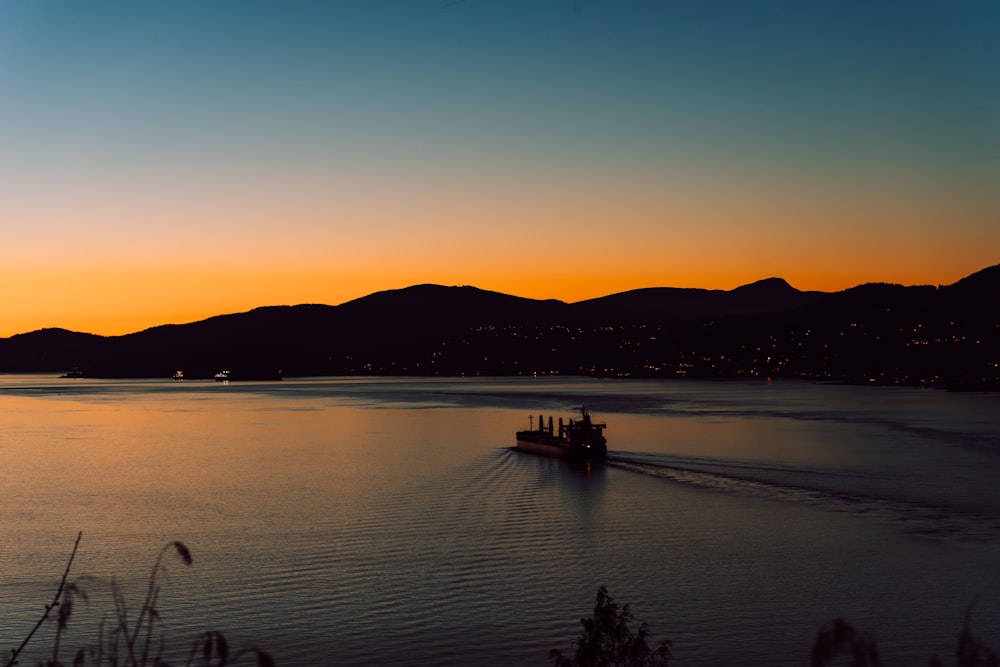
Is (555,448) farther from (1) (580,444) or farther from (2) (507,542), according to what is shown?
(2) (507,542)

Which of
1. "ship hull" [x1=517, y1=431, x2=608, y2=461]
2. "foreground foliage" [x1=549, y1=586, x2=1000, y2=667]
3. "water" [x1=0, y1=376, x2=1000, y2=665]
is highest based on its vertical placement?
"foreground foliage" [x1=549, y1=586, x2=1000, y2=667]

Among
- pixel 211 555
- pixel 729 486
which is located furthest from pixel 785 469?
pixel 211 555

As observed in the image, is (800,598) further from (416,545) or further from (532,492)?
(532,492)

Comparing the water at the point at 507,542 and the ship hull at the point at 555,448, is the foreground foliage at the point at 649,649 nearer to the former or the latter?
the water at the point at 507,542

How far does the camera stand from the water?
25984 millimetres

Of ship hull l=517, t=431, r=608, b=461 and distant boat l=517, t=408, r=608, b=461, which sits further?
distant boat l=517, t=408, r=608, b=461

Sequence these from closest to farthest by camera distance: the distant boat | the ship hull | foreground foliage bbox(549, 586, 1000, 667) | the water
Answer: foreground foliage bbox(549, 586, 1000, 667), the water, the ship hull, the distant boat

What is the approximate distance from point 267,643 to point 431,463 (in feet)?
150

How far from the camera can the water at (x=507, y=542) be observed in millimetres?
25984

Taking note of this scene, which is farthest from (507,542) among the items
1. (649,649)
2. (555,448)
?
(555,448)

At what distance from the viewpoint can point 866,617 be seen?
90.4ft

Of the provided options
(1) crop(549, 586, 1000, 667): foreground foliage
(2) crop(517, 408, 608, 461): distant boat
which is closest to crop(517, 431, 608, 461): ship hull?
(2) crop(517, 408, 608, 461): distant boat

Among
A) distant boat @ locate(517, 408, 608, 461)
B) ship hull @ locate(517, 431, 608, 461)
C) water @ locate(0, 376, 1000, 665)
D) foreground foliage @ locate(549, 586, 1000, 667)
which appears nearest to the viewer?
foreground foliage @ locate(549, 586, 1000, 667)

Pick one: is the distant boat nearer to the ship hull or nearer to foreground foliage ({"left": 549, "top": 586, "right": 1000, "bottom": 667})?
the ship hull
